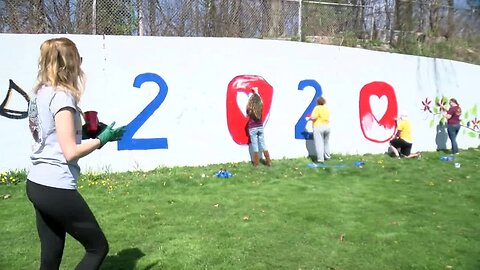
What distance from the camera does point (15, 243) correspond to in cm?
552

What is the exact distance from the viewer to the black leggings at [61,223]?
305 cm

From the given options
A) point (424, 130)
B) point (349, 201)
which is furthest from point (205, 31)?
point (424, 130)

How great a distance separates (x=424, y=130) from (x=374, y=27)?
11.3 ft

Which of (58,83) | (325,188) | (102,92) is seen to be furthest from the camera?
(102,92)

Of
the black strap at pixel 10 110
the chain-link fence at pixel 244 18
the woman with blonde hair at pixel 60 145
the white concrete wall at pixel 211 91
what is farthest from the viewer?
the chain-link fence at pixel 244 18

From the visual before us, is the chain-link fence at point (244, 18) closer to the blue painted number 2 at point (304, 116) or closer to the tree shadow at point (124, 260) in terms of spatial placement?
the blue painted number 2 at point (304, 116)

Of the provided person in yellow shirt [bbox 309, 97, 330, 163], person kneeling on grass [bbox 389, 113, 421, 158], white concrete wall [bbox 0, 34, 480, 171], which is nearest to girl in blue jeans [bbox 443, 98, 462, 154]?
white concrete wall [bbox 0, 34, 480, 171]

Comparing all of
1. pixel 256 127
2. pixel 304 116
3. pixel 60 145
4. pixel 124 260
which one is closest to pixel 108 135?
pixel 60 145

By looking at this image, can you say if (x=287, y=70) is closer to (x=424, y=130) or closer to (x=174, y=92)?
(x=174, y=92)

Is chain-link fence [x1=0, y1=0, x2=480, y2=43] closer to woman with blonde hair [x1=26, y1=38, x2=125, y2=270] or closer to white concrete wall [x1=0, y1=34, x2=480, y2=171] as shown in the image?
white concrete wall [x1=0, y1=34, x2=480, y2=171]

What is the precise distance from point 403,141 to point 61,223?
1075cm

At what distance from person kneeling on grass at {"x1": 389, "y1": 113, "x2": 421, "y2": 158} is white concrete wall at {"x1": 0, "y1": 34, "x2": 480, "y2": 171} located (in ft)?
1.38

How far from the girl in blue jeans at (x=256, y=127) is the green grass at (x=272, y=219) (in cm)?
35

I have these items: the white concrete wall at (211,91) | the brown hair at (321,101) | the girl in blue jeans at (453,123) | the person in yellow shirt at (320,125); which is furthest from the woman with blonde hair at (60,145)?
the girl in blue jeans at (453,123)
